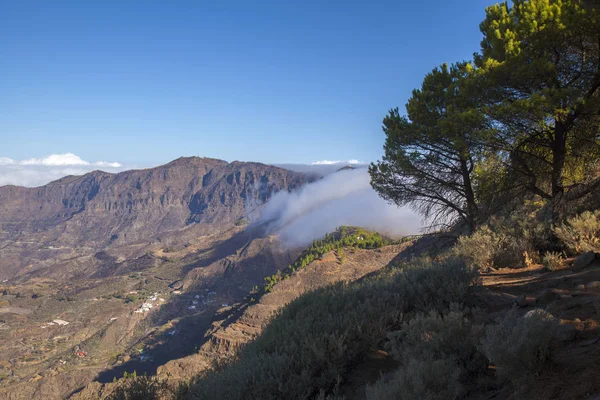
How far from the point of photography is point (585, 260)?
7461 millimetres

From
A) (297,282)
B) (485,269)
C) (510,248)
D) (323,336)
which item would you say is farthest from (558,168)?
(297,282)

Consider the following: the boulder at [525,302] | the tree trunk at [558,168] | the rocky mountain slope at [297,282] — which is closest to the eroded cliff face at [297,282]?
the rocky mountain slope at [297,282]

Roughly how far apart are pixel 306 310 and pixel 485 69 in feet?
29.6

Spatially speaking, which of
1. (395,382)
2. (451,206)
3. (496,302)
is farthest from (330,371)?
(451,206)

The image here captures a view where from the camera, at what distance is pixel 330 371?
189 inches

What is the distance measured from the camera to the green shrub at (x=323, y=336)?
462 centimetres

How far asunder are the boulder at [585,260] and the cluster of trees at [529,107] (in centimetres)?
300

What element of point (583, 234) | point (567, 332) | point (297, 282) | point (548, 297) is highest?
point (583, 234)

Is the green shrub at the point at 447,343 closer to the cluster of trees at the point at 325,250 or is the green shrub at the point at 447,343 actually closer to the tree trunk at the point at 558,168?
the tree trunk at the point at 558,168

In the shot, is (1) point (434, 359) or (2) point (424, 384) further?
(1) point (434, 359)

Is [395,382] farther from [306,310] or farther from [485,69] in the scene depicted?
[485,69]

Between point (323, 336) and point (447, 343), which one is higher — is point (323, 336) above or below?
below

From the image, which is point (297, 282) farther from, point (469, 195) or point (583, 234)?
point (583, 234)

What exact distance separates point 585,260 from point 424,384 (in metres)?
6.26
